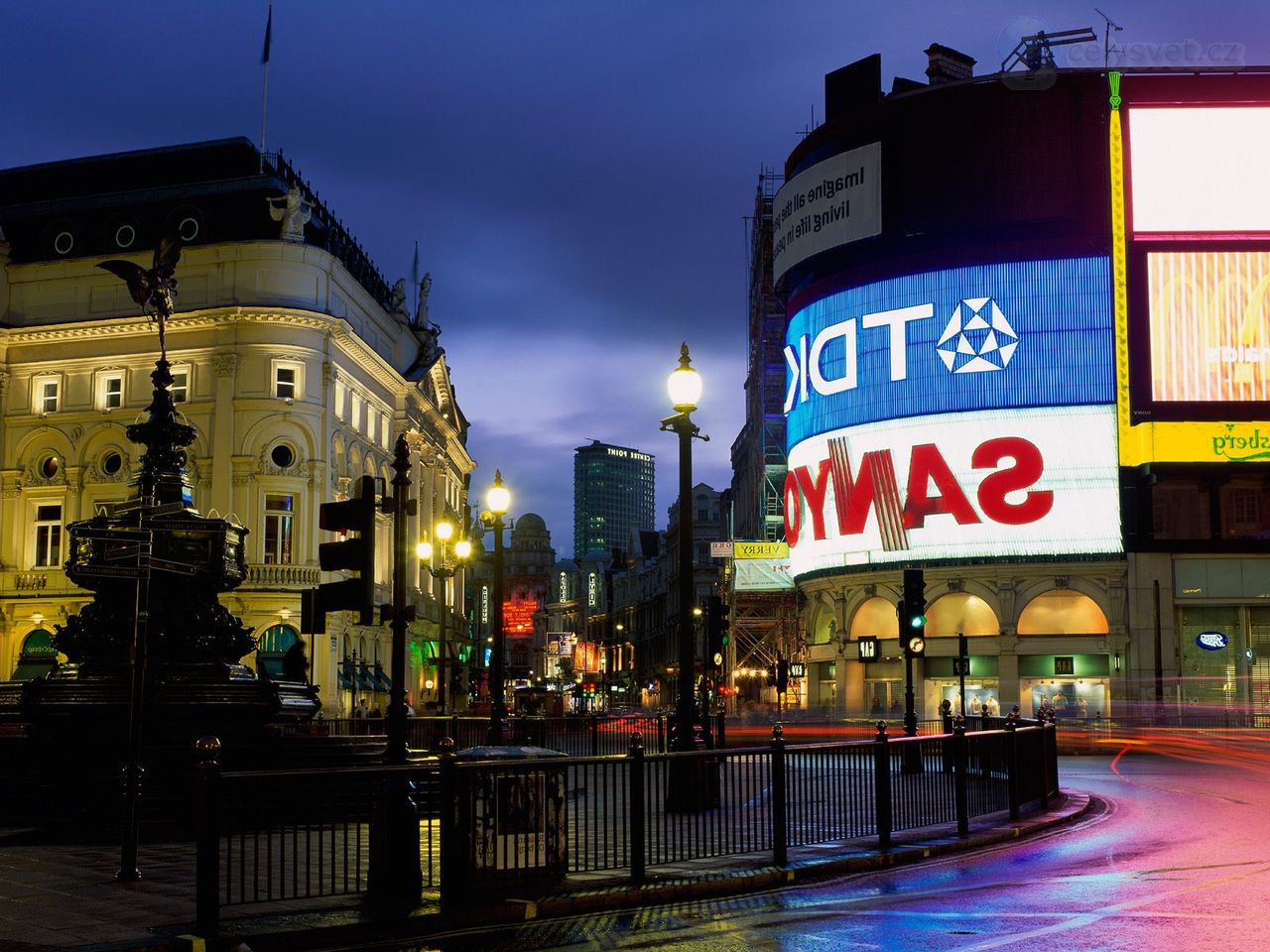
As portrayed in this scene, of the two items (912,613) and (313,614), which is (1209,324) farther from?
(313,614)

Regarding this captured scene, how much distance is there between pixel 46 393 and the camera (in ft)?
222

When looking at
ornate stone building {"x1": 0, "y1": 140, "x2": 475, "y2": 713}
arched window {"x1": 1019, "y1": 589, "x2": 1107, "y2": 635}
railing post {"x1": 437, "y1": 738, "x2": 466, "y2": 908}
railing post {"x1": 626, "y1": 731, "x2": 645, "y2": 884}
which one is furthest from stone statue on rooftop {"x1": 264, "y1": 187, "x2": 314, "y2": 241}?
railing post {"x1": 437, "y1": 738, "x2": 466, "y2": 908}

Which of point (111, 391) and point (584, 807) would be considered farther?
point (111, 391)

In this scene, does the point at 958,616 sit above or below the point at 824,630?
above

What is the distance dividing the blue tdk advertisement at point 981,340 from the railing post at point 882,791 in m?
54.5

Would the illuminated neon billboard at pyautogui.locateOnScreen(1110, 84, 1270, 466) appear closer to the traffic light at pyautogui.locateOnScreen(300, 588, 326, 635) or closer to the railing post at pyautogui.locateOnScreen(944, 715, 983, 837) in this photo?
the railing post at pyautogui.locateOnScreen(944, 715, 983, 837)

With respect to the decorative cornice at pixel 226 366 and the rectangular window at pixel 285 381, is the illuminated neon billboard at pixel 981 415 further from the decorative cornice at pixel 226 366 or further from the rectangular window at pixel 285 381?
the decorative cornice at pixel 226 366

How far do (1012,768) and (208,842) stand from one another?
12.6 metres

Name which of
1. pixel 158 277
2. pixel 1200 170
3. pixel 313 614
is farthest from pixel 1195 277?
pixel 313 614

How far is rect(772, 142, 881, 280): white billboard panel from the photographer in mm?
73812

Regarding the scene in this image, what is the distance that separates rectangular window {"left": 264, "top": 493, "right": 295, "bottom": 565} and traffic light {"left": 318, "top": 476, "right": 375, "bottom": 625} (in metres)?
49.8

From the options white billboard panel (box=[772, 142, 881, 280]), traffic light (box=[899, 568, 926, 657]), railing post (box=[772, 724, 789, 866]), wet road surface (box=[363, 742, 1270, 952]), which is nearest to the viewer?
wet road surface (box=[363, 742, 1270, 952])

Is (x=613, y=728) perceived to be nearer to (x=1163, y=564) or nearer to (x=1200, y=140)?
(x=1163, y=564)

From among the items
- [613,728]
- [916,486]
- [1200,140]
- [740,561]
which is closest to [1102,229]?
[1200,140]
